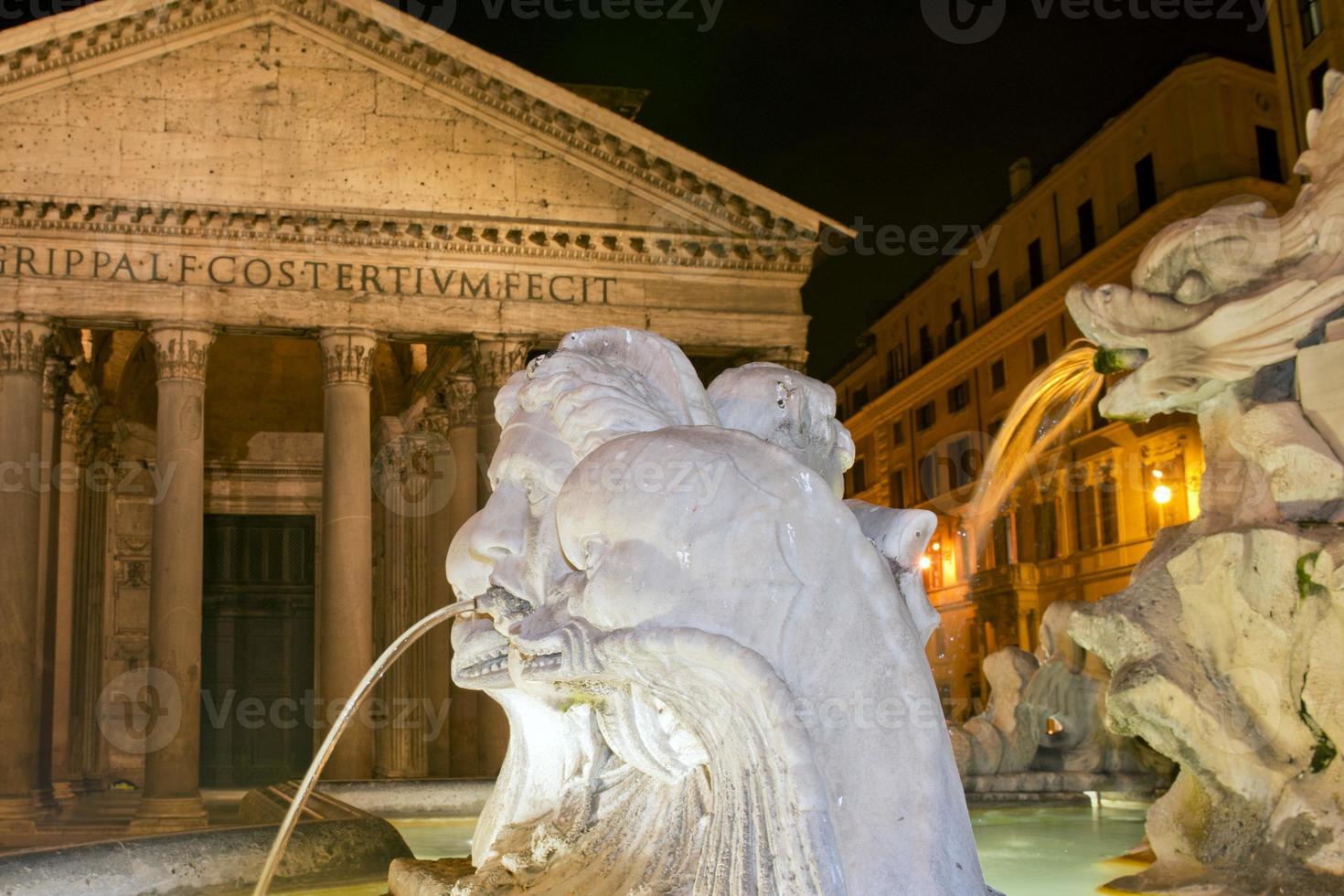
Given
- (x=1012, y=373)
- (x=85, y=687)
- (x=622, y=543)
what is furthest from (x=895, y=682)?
(x=1012, y=373)

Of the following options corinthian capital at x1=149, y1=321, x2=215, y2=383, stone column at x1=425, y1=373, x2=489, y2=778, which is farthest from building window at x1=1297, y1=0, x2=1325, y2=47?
corinthian capital at x1=149, y1=321, x2=215, y2=383

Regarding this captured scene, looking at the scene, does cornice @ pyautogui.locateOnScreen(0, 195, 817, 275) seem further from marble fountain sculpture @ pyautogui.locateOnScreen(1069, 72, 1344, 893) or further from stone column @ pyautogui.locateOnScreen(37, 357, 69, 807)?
marble fountain sculpture @ pyautogui.locateOnScreen(1069, 72, 1344, 893)

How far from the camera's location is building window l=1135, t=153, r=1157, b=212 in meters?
A: 28.4

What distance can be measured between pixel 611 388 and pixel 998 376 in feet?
108

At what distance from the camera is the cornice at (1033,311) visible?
1057 inches

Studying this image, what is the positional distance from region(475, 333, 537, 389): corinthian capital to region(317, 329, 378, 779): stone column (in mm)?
1430

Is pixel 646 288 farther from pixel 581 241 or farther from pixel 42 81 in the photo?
pixel 42 81

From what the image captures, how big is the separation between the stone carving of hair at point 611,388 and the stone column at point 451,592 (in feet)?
49.7

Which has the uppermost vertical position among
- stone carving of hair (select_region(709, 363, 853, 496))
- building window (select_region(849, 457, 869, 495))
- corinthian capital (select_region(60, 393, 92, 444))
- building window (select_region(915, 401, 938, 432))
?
building window (select_region(915, 401, 938, 432))

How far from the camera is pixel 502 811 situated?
9.56 ft

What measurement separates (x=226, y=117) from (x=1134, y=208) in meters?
19.5

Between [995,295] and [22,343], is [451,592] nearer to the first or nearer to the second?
[22,343]

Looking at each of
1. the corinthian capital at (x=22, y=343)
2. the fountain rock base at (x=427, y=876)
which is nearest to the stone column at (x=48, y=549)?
the corinthian capital at (x=22, y=343)

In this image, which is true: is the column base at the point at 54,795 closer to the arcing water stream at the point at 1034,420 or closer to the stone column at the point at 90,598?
the stone column at the point at 90,598
